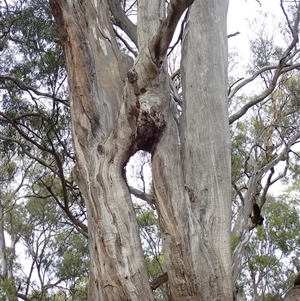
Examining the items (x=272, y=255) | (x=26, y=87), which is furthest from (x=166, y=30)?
(x=272, y=255)

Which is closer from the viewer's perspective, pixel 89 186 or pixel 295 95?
pixel 89 186

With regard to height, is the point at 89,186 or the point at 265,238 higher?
the point at 265,238

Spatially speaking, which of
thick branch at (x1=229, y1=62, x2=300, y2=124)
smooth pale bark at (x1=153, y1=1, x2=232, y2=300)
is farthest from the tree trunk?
thick branch at (x1=229, y1=62, x2=300, y2=124)

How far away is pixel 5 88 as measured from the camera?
259 inches

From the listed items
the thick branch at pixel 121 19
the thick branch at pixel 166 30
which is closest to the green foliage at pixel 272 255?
the thick branch at pixel 121 19

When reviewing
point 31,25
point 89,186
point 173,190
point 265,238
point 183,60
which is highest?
point 31,25

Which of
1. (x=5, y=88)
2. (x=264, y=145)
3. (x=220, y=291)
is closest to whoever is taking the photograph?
(x=220, y=291)

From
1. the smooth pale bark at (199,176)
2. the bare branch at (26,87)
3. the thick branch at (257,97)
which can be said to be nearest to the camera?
the smooth pale bark at (199,176)

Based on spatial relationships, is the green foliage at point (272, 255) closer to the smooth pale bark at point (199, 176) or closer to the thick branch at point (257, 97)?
the thick branch at point (257, 97)

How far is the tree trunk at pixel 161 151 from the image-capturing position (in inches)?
97.3

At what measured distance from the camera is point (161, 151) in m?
2.70

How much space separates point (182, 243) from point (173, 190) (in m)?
0.27

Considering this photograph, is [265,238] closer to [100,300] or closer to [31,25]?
[31,25]

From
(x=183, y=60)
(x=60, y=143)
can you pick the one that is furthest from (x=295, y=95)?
(x=183, y=60)
